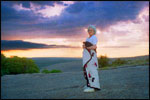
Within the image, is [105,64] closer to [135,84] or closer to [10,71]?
[10,71]

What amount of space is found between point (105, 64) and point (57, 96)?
15.4 m

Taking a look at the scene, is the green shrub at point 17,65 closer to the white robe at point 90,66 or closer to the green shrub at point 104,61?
the green shrub at point 104,61

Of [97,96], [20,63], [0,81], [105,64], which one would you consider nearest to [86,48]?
[97,96]

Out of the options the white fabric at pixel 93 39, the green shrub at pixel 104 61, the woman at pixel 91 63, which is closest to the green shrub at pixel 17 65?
the green shrub at pixel 104 61

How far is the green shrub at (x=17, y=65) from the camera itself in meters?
21.5

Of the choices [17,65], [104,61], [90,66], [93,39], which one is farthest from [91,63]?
[104,61]

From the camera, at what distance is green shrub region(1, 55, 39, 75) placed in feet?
70.5

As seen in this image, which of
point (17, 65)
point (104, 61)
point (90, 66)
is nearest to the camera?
point (90, 66)

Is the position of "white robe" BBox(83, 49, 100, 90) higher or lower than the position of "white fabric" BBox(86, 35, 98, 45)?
lower

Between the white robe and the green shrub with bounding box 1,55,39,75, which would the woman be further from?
the green shrub with bounding box 1,55,39,75

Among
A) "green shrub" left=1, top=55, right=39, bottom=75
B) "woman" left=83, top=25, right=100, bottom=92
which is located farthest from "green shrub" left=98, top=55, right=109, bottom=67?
"woman" left=83, top=25, right=100, bottom=92

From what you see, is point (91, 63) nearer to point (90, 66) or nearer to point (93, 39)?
point (90, 66)

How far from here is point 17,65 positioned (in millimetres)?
21594

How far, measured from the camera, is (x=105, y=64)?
24297 millimetres
